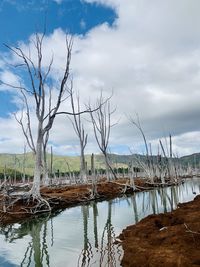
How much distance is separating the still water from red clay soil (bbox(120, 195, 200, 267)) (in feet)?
1.41

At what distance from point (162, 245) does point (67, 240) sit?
395 cm

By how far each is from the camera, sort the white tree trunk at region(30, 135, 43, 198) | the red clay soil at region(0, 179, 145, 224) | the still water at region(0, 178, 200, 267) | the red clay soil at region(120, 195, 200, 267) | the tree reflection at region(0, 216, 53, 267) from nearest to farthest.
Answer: the red clay soil at region(120, 195, 200, 267) < the still water at region(0, 178, 200, 267) < the tree reflection at region(0, 216, 53, 267) < the red clay soil at region(0, 179, 145, 224) < the white tree trunk at region(30, 135, 43, 198)

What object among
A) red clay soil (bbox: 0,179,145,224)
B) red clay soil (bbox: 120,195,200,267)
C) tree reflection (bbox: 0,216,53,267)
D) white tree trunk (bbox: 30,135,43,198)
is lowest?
tree reflection (bbox: 0,216,53,267)

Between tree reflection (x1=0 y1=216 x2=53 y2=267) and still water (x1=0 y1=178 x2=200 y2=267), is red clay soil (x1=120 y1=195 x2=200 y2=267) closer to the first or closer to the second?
still water (x1=0 y1=178 x2=200 y2=267)

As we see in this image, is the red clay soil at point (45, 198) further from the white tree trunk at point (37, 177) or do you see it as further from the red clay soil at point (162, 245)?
the red clay soil at point (162, 245)

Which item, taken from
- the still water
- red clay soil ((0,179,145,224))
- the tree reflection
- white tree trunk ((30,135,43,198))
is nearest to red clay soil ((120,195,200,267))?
the still water

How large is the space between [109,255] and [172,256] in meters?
1.92

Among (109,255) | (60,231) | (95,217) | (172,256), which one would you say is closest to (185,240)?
(172,256)

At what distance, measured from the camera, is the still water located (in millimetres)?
8480

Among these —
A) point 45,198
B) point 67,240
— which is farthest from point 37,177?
point 67,240

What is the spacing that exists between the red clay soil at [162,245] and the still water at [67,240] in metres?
0.43

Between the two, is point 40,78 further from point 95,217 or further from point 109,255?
point 109,255

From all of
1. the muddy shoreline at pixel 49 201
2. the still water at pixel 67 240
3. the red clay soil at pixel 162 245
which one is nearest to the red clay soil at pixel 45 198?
the muddy shoreline at pixel 49 201

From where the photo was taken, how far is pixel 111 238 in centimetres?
1057
